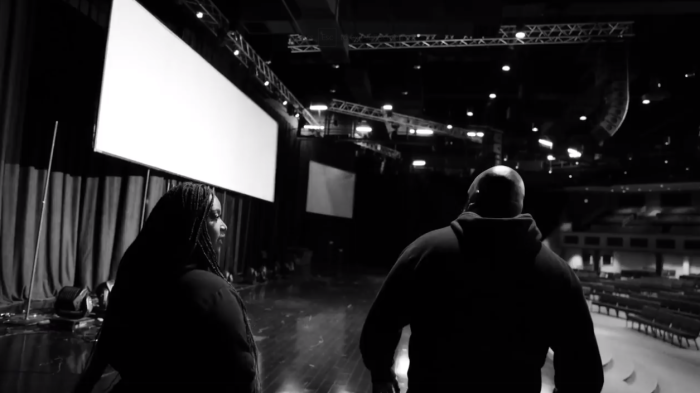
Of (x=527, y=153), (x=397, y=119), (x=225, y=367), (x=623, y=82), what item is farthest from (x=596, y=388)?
(x=527, y=153)

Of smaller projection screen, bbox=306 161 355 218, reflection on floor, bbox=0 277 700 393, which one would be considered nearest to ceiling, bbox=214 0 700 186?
smaller projection screen, bbox=306 161 355 218

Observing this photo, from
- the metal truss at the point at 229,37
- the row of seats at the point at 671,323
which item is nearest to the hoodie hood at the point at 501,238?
the metal truss at the point at 229,37

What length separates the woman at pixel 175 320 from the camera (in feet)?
3.31

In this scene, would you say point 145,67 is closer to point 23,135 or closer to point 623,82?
point 23,135

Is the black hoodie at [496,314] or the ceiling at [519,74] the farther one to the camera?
the ceiling at [519,74]

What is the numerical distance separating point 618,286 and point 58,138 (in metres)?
12.5

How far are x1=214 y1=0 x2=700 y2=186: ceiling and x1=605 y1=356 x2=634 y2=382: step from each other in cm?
467

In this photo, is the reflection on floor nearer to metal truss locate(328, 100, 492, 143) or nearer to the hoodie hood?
the hoodie hood

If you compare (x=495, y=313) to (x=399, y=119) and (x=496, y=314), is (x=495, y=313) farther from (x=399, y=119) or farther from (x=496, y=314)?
(x=399, y=119)

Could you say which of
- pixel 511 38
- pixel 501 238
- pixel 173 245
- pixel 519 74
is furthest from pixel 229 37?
pixel 519 74

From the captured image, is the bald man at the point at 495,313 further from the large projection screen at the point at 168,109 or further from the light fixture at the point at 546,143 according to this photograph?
the light fixture at the point at 546,143

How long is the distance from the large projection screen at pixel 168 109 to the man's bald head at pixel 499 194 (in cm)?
393

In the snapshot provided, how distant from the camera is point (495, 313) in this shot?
1.21 m

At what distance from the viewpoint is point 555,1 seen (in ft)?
21.1
